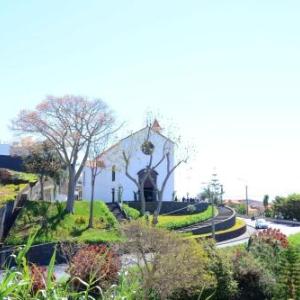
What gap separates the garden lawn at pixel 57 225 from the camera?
108 ft

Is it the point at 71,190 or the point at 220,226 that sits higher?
the point at 71,190

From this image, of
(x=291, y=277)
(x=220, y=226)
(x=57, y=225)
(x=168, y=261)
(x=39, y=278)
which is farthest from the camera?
(x=220, y=226)

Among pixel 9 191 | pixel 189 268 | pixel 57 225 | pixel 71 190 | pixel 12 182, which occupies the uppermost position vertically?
pixel 12 182

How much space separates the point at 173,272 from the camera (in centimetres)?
1709

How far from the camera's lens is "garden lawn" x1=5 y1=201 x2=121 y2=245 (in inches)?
1290

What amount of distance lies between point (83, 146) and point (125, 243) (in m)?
21.3

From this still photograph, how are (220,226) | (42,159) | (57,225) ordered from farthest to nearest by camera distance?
(42,159)
(220,226)
(57,225)

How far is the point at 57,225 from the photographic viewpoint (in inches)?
1406

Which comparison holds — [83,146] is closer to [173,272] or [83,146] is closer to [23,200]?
[23,200]

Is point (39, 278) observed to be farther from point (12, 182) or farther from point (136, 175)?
point (136, 175)

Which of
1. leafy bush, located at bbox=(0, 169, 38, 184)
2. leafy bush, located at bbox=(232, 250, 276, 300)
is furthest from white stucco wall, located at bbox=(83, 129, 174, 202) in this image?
leafy bush, located at bbox=(232, 250, 276, 300)

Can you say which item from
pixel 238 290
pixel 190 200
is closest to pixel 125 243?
pixel 238 290

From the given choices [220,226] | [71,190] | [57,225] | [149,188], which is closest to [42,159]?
[71,190]

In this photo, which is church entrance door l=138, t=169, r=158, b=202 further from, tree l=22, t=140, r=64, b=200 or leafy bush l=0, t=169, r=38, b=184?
leafy bush l=0, t=169, r=38, b=184
